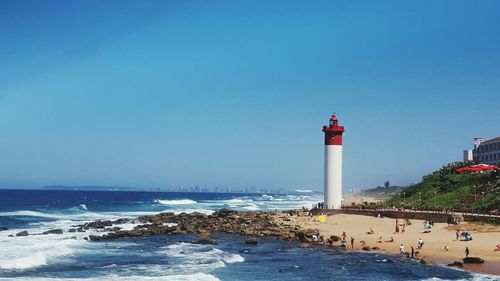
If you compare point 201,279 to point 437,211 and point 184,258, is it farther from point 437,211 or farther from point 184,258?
point 437,211

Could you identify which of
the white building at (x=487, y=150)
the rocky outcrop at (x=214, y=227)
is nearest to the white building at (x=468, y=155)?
the white building at (x=487, y=150)

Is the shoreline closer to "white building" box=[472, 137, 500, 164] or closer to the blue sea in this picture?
the blue sea

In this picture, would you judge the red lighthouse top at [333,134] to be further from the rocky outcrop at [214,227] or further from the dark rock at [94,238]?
the dark rock at [94,238]

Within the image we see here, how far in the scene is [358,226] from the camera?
42.3 m

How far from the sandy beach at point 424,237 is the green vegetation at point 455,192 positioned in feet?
19.0

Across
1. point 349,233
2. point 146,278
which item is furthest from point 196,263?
point 349,233

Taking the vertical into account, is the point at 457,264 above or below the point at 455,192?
below

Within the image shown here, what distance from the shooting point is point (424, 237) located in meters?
35.4

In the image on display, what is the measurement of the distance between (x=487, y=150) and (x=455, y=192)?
84.4 ft

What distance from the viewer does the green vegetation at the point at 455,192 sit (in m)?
43.6

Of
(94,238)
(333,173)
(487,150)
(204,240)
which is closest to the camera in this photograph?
(204,240)

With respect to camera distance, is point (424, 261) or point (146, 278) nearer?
point (146, 278)

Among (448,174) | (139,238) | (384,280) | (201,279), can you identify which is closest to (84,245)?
(139,238)

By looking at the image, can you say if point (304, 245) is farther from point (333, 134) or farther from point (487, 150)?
point (487, 150)
